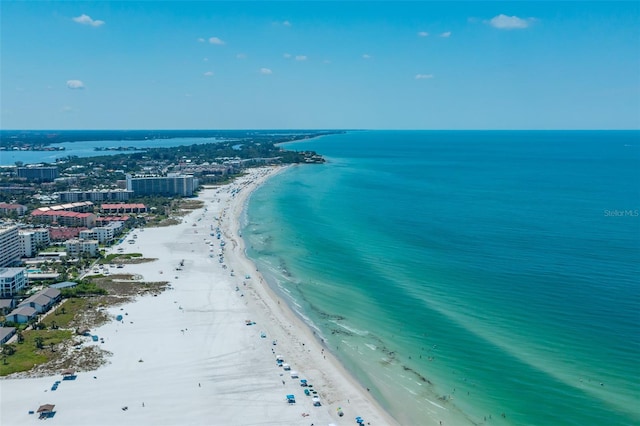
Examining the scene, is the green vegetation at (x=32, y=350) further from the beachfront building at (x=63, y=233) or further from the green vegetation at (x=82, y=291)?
the beachfront building at (x=63, y=233)

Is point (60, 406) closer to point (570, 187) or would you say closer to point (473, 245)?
point (473, 245)

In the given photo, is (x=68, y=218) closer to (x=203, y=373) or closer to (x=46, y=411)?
(x=203, y=373)

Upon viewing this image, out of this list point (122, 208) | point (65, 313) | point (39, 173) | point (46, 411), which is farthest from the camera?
point (39, 173)

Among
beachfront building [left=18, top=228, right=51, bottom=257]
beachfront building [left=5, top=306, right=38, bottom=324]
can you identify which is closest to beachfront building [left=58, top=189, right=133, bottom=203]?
beachfront building [left=18, top=228, right=51, bottom=257]

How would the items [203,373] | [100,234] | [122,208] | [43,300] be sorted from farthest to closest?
[122,208], [100,234], [43,300], [203,373]

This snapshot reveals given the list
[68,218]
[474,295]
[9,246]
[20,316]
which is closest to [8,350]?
[20,316]

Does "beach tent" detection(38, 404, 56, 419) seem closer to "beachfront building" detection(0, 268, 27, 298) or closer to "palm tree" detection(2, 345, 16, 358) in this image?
"palm tree" detection(2, 345, 16, 358)

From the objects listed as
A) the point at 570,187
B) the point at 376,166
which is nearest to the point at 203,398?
the point at 570,187
